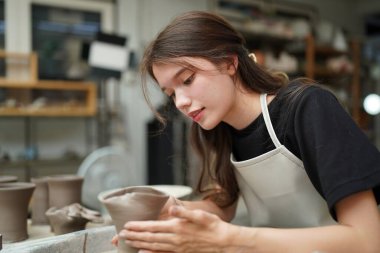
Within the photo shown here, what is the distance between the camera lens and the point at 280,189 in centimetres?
121

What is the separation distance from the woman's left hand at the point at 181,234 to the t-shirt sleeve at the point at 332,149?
289 millimetres

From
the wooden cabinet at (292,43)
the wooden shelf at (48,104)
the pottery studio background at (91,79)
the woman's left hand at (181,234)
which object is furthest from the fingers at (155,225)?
the wooden cabinet at (292,43)

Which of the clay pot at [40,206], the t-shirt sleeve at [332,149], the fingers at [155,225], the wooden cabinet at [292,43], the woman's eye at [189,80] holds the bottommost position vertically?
the clay pot at [40,206]

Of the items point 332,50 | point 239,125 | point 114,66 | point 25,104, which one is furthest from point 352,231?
point 332,50

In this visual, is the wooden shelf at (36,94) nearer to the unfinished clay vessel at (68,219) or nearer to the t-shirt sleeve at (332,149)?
the unfinished clay vessel at (68,219)

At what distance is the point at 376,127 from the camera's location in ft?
19.6

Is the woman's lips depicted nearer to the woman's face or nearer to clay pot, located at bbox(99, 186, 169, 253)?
the woman's face

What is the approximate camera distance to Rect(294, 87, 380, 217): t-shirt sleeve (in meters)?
0.93

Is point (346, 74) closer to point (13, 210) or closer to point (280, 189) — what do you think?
point (280, 189)

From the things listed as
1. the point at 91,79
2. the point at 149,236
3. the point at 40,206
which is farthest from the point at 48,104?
the point at 149,236

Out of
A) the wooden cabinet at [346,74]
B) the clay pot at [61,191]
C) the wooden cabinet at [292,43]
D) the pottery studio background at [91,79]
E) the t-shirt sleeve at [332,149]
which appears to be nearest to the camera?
the t-shirt sleeve at [332,149]

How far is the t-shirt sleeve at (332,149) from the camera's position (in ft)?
3.04

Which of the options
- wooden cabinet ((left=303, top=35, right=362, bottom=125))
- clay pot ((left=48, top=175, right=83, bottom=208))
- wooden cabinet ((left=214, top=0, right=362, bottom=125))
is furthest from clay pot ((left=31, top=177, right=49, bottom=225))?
wooden cabinet ((left=303, top=35, right=362, bottom=125))

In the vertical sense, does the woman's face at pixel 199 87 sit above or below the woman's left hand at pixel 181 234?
above
